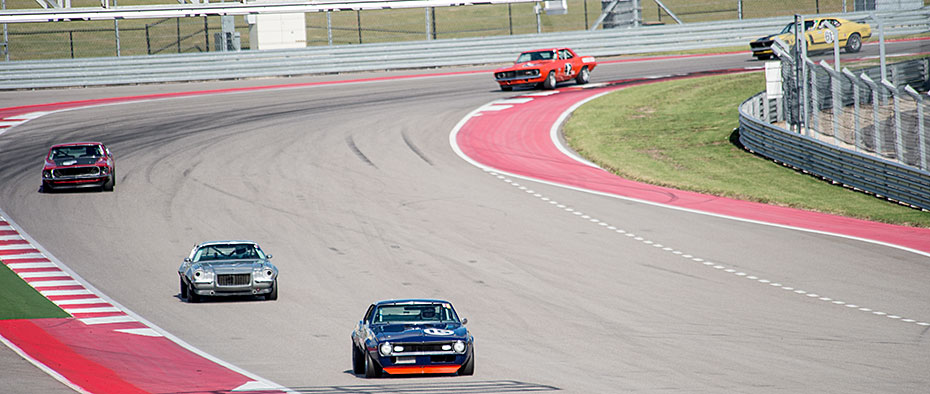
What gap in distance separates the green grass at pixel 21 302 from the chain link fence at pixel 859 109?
1760cm

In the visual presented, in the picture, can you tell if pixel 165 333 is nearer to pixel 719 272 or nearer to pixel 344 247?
pixel 344 247

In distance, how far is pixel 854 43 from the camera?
132ft

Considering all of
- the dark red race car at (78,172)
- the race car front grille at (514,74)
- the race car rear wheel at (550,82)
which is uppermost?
the race car front grille at (514,74)

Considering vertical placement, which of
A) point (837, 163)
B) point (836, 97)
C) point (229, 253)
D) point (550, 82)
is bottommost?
→ point (229, 253)

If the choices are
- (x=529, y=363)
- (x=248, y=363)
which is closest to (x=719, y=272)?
(x=529, y=363)

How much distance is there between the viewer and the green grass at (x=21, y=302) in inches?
613

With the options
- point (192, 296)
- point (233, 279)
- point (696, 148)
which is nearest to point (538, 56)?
point (696, 148)

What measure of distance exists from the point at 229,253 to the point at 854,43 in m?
31.3

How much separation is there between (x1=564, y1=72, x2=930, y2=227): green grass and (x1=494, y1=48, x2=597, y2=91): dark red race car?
251 cm

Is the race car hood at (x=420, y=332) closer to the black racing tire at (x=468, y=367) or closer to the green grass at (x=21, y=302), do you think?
the black racing tire at (x=468, y=367)

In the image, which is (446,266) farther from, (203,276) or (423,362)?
(423,362)

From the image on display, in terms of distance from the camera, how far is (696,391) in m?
10.4

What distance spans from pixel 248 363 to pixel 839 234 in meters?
12.7

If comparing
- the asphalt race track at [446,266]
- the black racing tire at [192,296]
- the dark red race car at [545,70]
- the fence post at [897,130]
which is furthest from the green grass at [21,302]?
the dark red race car at [545,70]
